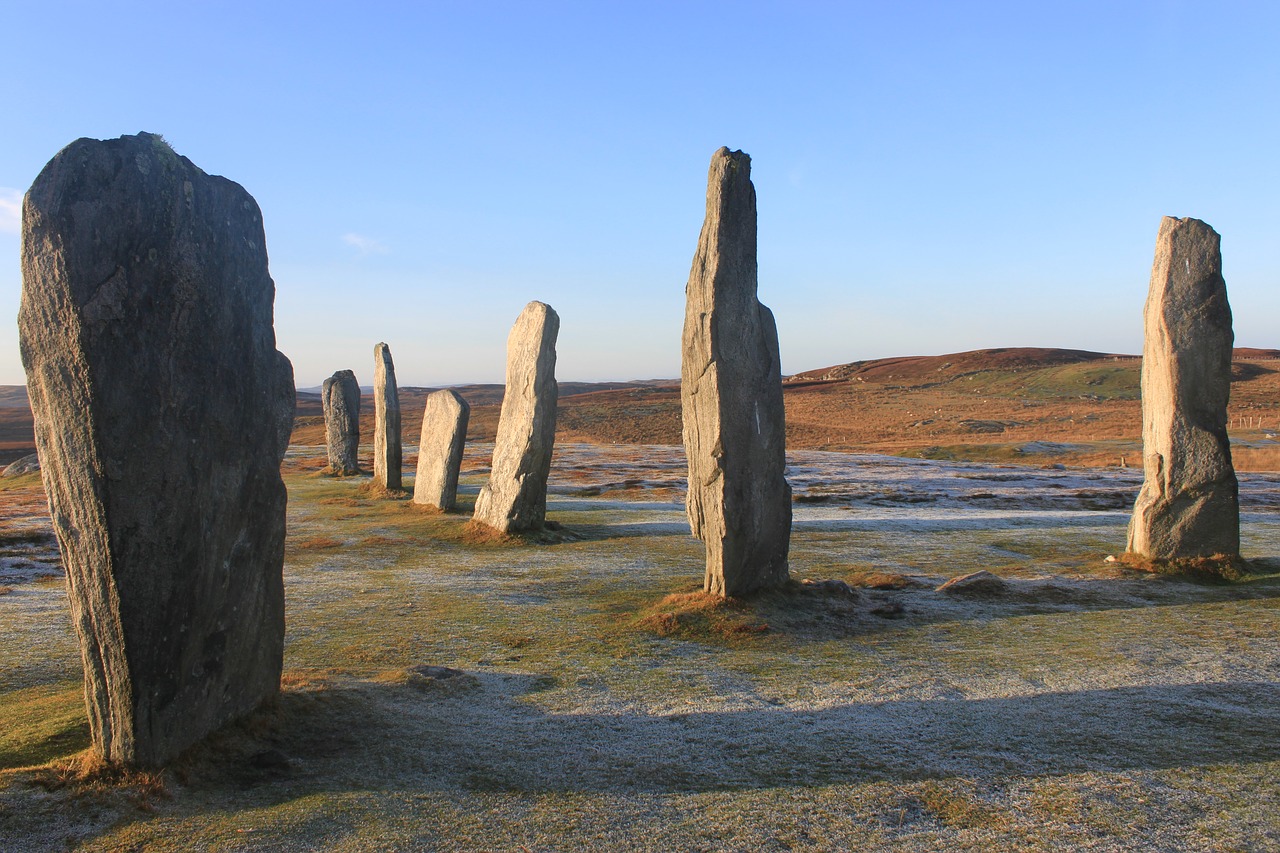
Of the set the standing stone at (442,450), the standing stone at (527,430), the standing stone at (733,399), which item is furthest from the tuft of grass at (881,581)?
the standing stone at (442,450)

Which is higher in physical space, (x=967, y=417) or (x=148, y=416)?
(x=148, y=416)

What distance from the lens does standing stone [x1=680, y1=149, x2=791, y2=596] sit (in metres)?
9.22

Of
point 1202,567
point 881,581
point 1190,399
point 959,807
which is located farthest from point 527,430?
point 959,807

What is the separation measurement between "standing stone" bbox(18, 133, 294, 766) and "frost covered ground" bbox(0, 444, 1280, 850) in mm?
603

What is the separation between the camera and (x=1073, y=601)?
33.1 feet

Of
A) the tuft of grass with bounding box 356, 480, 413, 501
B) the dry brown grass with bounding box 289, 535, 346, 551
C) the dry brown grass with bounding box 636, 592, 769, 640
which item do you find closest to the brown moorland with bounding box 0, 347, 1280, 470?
the tuft of grass with bounding box 356, 480, 413, 501

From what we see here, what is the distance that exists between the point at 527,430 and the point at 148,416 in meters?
9.69

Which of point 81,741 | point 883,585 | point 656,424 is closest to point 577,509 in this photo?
point 883,585

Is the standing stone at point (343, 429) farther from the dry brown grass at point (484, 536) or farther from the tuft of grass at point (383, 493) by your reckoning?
the dry brown grass at point (484, 536)

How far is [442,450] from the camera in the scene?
57.6 ft

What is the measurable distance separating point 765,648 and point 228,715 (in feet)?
15.4

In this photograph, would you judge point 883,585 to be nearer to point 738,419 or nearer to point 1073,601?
point 1073,601

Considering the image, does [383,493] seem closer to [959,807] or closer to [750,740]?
[750,740]

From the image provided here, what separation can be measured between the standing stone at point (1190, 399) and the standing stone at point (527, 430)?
8537 mm
